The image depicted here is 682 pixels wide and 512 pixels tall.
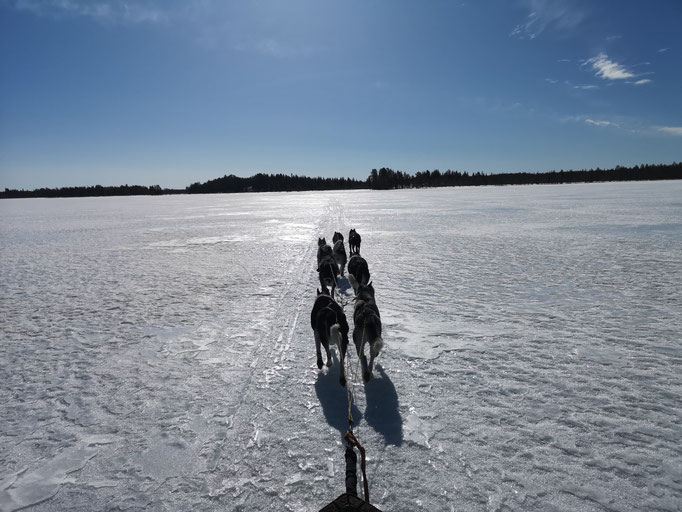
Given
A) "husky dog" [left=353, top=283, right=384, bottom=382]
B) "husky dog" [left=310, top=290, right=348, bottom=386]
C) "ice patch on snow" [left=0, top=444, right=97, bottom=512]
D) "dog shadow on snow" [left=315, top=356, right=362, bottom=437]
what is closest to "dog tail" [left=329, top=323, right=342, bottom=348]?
"husky dog" [left=310, top=290, right=348, bottom=386]

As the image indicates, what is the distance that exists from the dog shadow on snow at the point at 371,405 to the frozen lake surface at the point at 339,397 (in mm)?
22

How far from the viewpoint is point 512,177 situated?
131m

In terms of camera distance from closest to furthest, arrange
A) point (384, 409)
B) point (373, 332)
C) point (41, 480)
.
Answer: point (41, 480) → point (384, 409) → point (373, 332)

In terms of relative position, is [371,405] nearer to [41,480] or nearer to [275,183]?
[41,480]

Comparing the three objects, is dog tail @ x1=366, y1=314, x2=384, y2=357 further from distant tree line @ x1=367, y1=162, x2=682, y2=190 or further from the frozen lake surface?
distant tree line @ x1=367, y1=162, x2=682, y2=190

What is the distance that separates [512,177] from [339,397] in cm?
14638

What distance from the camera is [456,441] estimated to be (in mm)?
2795

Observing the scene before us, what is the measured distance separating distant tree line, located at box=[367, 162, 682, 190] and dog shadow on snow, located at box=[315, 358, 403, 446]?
→ 127 m

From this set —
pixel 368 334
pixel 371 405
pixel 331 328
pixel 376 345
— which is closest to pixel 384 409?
pixel 371 405

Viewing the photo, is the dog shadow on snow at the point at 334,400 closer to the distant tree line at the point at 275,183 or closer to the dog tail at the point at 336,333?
the dog tail at the point at 336,333

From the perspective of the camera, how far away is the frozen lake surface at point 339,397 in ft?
7.89

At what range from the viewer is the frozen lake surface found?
2404mm

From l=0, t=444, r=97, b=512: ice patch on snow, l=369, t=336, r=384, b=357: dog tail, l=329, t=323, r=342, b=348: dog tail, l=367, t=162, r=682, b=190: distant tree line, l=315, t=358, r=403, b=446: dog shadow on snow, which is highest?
l=367, t=162, r=682, b=190: distant tree line

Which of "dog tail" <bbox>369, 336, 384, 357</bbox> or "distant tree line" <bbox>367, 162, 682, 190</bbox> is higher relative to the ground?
"distant tree line" <bbox>367, 162, 682, 190</bbox>
